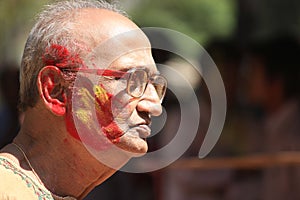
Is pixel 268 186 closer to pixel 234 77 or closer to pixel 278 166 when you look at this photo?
pixel 278 166

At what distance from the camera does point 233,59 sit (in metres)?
6.62

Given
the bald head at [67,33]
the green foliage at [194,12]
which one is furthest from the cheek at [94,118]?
the green foliage at [194,12]

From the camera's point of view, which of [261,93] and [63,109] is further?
[261,93]

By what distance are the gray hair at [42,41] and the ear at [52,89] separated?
0.02m

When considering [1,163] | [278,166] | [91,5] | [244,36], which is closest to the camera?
[1,163]

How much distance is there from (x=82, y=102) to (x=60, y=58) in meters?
0.16

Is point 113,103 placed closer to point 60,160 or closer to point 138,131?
point 138,131

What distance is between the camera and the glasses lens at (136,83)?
9.45 ft

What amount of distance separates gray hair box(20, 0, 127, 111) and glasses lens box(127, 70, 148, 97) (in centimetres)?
20

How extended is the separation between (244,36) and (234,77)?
111 cm

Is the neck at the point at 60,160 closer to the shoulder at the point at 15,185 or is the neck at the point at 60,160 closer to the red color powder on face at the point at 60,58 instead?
the shoulder at the point at 15,185

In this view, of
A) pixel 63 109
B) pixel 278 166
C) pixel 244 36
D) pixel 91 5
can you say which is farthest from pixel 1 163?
pixel 244 36

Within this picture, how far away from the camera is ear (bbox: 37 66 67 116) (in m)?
2.88

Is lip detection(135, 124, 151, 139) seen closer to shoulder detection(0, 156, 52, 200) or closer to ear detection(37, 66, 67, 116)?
ear detection(37, 66, 67, 116)
